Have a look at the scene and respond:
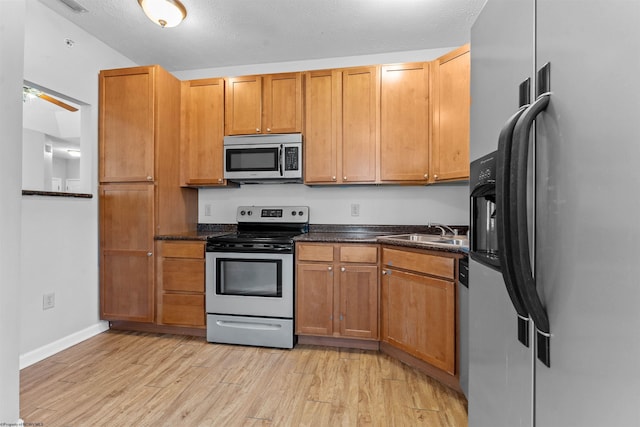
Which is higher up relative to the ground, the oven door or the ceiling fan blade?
the ceiling fan blade

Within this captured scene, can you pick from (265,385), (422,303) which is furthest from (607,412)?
(265,385)

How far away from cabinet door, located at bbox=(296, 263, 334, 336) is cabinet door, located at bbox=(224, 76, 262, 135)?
1467mm

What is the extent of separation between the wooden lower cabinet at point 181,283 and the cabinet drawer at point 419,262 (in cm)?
165

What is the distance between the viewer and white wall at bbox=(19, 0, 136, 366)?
92.4 inches

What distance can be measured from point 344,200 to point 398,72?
1294 millimetres

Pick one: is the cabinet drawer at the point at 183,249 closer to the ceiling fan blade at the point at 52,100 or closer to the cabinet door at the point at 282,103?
the cabinet door at the point at 282,103

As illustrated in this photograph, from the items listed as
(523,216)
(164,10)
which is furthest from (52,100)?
(523,216)

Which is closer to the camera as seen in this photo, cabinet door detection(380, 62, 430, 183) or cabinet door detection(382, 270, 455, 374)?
cabinet door detection(382, 270, 455, 374)

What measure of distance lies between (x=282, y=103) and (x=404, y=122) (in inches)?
45.9

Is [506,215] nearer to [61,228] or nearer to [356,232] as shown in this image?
[356,232]

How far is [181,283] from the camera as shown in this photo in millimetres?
2867

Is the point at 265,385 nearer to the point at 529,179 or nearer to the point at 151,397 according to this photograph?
the point at 151,397

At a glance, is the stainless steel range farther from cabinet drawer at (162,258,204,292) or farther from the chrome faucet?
the chrome faucet

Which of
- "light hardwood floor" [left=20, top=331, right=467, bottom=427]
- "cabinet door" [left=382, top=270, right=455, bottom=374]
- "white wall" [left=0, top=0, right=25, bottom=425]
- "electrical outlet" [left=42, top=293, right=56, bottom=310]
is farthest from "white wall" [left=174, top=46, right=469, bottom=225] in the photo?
"white wall" [left=0, top=0, right=25, bottom=425]
